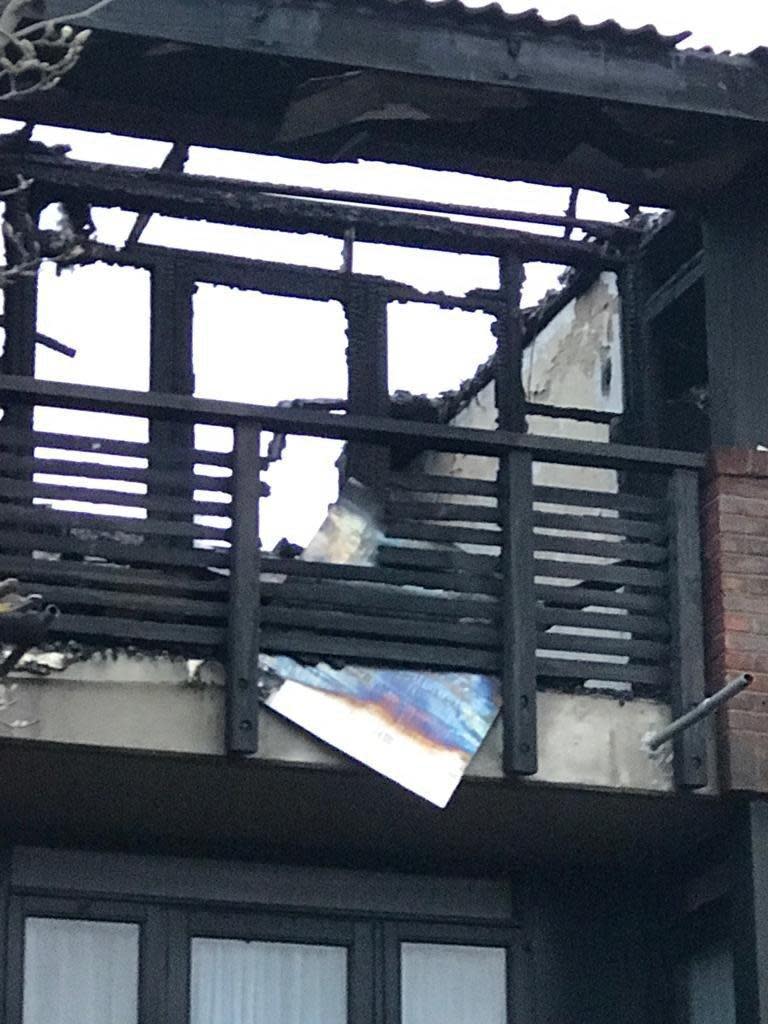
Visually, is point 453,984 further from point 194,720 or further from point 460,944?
point 194,720

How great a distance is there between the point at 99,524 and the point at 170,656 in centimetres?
66

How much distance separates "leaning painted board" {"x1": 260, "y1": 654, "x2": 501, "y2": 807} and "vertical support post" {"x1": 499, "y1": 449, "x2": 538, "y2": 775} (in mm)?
135

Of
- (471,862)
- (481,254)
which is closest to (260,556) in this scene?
(471,862)

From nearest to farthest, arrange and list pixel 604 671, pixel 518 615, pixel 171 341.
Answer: pixel 518 615
pixel 604 671
pixel 171 341

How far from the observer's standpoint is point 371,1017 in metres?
11.6

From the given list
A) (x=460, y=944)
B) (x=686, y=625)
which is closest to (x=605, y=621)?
(x=686, y=625)

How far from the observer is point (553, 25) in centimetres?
1119

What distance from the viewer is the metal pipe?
10.6 m

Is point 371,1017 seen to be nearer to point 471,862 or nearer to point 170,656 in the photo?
point 471,862

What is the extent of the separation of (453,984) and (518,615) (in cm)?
198

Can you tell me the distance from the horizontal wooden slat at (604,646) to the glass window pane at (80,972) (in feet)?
7.72

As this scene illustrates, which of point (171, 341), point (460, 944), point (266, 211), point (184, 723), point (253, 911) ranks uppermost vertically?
point (266, 211)

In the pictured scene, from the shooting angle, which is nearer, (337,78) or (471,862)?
(337,78)

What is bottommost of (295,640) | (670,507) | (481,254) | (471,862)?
(471,862)
